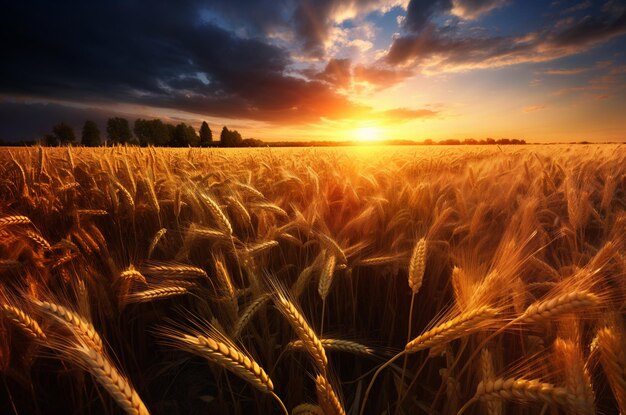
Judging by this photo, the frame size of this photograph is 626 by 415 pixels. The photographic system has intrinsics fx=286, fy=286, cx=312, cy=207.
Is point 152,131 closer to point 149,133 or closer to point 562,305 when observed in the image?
point 149,133

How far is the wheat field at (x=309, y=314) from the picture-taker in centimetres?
81

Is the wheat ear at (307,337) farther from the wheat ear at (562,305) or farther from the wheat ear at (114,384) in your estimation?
the wheat ear at (562,305)

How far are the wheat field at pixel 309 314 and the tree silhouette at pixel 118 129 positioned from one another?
67421 millimetres

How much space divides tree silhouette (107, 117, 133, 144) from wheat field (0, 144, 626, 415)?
67.4m

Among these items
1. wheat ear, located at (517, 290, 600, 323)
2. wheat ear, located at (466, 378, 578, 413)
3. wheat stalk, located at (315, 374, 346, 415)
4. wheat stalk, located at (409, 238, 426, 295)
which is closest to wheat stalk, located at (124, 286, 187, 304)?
wheat stalk, located at (315, 374, 346, 415)

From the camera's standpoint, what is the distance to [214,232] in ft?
5.65

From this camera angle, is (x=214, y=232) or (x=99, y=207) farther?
(x=99, y=207)

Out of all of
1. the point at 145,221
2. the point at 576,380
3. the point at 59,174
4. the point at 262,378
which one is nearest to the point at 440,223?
the point at 576,380

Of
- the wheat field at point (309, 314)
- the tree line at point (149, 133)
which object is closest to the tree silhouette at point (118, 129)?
the tree line at point (149, 133)

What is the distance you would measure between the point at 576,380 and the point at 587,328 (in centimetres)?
111

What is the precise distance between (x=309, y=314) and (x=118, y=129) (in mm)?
71877

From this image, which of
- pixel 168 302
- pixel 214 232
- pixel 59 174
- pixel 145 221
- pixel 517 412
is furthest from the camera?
pixel 59 174

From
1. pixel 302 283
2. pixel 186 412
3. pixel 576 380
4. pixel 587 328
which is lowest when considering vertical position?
pixel 186 412

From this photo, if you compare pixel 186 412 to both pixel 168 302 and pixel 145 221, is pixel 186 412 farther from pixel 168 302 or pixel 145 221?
pixel 145 221
